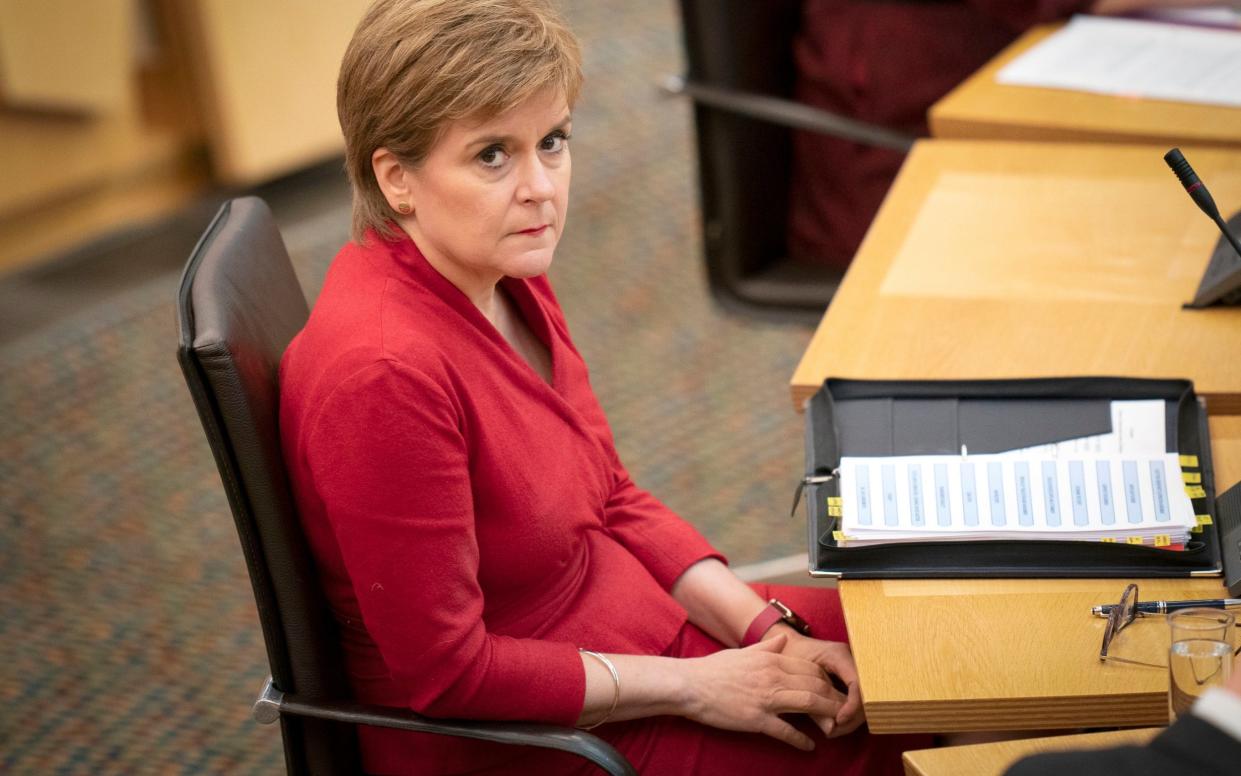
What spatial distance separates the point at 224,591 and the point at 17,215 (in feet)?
5.34

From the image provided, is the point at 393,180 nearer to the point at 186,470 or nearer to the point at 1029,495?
the point at 1029,495

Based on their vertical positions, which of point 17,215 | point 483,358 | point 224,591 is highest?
point 483,358

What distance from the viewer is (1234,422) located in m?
1.36

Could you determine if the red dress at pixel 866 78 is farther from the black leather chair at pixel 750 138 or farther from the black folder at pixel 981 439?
the black folder at pixel 981 439

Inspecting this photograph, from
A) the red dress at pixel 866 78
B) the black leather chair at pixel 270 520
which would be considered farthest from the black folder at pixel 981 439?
the red dress at pixel 866 78

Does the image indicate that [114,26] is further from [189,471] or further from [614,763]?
[614,763]

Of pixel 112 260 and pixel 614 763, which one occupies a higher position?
pixel 614 763

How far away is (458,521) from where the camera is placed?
1134mm

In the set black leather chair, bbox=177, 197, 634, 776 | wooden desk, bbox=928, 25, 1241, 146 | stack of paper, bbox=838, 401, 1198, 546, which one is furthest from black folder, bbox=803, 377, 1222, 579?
wooden desk, bbox=928, 25, 1241, 146

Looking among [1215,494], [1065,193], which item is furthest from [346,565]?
[1065,193]

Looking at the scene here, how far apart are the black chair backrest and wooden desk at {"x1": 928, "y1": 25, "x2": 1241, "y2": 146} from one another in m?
1.13

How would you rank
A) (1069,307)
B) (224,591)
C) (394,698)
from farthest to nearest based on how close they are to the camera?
1. (224,591)
2. (1069,307)
3. (394,698)

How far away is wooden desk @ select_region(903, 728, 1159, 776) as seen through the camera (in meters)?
0.98

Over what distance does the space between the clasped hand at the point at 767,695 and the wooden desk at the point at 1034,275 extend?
0.29 metres
